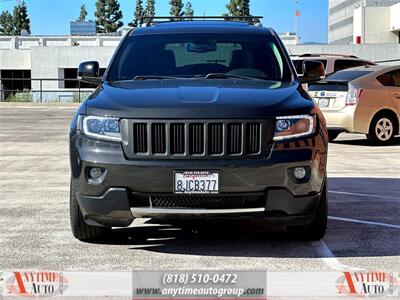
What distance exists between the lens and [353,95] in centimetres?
1325

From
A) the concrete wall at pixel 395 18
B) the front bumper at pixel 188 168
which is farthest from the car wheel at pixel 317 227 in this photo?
the concrete wall at pixel 395 18

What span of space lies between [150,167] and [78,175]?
623 mm

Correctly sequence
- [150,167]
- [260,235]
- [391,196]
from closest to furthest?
[150,167], [260,235], [391,196]

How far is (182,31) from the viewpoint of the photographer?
21.8 ft

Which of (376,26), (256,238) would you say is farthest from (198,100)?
(376,26)

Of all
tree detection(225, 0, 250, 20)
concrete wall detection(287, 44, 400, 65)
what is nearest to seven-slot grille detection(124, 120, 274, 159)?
concrete wall detection(287, 44, 400, 65)

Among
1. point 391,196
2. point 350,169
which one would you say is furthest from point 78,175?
point 350,169

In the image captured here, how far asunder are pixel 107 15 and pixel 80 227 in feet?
282

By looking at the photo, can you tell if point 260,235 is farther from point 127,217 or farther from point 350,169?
point 350,169

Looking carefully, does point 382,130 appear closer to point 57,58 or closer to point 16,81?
point 57,58

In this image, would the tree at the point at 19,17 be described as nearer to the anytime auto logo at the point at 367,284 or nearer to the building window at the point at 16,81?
the building window at the point at 16,81

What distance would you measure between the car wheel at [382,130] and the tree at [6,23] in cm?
9624

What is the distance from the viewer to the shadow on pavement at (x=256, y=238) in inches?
209

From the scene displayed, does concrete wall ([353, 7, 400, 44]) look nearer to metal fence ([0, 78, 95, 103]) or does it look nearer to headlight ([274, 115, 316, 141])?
metal fence ([0, 78, 95, 103])
